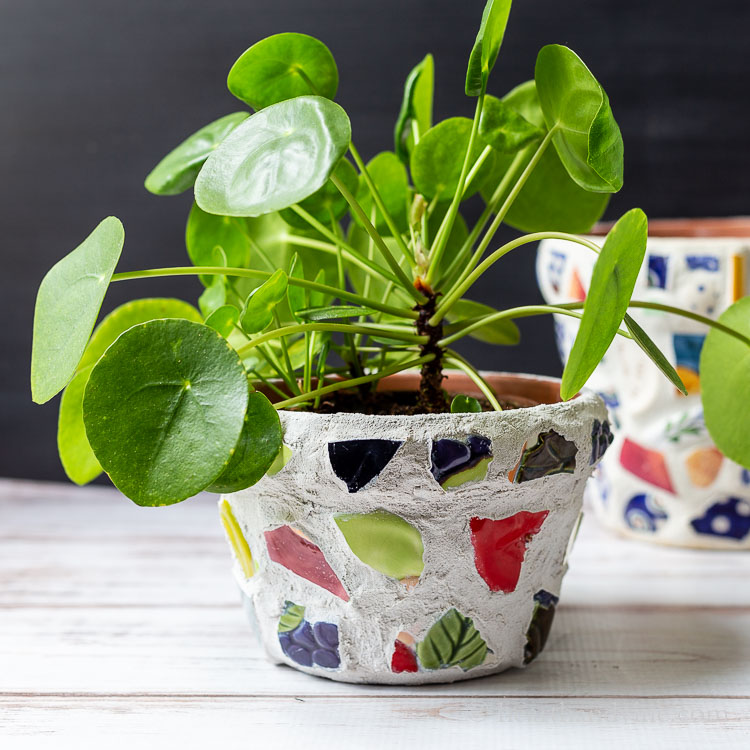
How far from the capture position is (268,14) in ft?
4.58

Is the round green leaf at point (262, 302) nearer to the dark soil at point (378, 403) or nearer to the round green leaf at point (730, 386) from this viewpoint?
the dark soil at point (378, 403)

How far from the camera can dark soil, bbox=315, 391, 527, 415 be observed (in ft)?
2.44

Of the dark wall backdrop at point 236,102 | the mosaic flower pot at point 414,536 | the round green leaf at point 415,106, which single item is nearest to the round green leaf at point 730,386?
the mosaic flower pot at point 414,536

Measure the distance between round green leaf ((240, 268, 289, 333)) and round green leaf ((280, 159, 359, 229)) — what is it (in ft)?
0.48

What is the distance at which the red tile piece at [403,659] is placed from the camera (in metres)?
0.66

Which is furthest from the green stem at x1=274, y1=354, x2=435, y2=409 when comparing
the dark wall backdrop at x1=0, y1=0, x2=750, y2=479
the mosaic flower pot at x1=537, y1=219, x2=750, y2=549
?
the dark wall backdrop at x1=0, y1=0, x2=750, y2=479

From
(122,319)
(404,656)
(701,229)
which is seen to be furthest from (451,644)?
(701,229)

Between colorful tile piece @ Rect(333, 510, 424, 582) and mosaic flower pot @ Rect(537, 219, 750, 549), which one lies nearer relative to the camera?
colorful tile piece @ Rect(333, 510, 424, 582)

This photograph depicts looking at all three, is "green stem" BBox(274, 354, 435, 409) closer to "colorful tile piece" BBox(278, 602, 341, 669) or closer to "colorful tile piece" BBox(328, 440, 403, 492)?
"colorful tile piece" BBox(328, 440, 403, 492)

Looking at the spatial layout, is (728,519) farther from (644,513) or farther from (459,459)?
(459,459)

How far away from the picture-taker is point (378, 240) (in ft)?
2.18

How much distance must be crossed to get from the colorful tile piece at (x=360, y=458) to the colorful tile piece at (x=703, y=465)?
0.59 m

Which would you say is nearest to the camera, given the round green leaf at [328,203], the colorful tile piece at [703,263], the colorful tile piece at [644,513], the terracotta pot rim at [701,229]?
the round green leaf at [328,203]

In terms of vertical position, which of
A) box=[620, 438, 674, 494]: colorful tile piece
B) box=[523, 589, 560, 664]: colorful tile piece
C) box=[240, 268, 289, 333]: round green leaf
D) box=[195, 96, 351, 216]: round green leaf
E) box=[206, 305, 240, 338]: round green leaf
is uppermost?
box=[195, 96, 351, 216]: round green leaf
